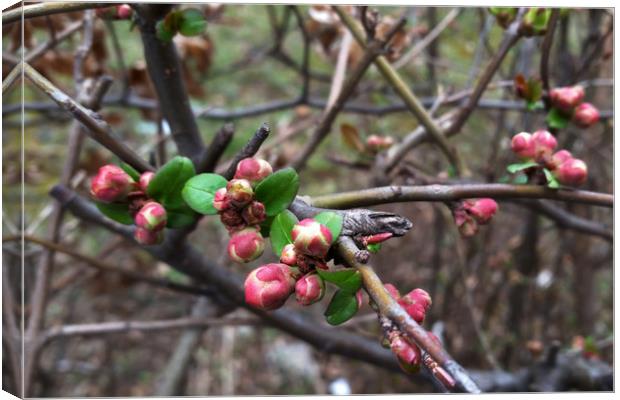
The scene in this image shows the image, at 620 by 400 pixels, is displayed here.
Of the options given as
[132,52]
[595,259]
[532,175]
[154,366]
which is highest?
[532,175]

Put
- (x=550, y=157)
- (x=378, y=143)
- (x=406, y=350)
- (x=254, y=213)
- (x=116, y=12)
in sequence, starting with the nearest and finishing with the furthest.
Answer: (x=406, y=350), (x=254, y=213), (x=550, y=157), (x=116, y=12), (x=378, y=143)

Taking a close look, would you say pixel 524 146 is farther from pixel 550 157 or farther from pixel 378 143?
pixel 378 143

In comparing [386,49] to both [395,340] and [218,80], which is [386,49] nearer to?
[395,340]

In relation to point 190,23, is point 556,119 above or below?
below

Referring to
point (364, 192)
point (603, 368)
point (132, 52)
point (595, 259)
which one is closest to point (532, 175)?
point (364, 192)

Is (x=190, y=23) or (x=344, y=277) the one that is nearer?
(x=344, y=277)

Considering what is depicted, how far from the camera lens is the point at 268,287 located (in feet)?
1.25

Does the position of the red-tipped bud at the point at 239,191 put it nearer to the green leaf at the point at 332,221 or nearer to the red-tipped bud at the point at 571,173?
the green leaf at the point at 332,221

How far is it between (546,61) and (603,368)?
47cm

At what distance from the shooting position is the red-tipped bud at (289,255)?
388 millimetres

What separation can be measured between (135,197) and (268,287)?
16cm

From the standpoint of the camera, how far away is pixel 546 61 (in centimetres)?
70

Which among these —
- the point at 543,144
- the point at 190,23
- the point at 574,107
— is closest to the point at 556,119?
the point at 574,107

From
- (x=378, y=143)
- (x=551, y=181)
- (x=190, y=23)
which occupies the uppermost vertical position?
(x=190, y=23)
